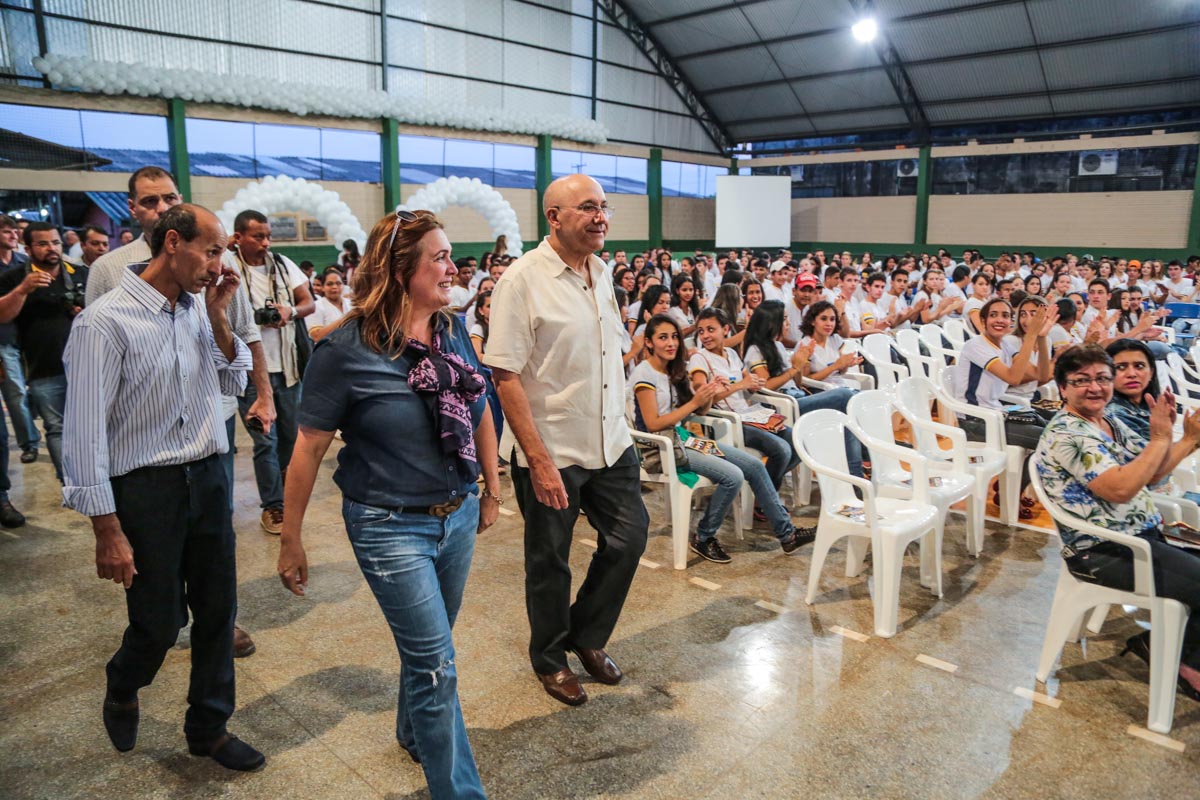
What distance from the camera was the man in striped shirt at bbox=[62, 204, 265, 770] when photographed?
5.91 ft

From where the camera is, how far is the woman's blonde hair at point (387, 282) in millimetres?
1688

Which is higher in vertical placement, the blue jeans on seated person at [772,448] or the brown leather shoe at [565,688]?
the blue jeans on seated person at [772,448]

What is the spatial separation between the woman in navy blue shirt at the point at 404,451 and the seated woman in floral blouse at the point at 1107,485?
1939mm

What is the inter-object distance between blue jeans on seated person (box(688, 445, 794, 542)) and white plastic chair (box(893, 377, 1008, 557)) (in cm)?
72

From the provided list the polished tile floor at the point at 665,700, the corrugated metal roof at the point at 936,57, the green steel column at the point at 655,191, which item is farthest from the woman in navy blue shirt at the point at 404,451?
the green steel column at the point at 655,191

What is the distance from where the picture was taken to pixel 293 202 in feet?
37.2

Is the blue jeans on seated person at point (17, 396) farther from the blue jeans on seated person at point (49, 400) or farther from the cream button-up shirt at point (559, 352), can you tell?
the cream button-up shirt at point (559, 352)

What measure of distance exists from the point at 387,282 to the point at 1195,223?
62.2 feet

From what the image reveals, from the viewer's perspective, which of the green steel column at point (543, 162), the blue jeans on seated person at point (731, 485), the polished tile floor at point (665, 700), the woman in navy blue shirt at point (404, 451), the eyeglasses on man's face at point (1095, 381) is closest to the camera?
the woman in navy blue shirt at point (404, 451)

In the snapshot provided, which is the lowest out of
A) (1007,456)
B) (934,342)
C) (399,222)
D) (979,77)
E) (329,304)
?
(1007,456)

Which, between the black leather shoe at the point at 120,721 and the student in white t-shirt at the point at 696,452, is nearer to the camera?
the black leather shoe at the point at 120,721

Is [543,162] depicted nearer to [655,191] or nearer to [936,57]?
[655,191]

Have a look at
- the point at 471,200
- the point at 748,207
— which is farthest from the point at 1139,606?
the point at 748,207

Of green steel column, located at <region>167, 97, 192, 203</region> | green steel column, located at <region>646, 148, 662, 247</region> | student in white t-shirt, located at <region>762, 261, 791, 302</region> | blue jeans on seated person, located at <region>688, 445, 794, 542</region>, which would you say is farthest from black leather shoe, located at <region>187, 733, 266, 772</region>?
green steel column, located at <region>646, 148, 662, 247</region>
